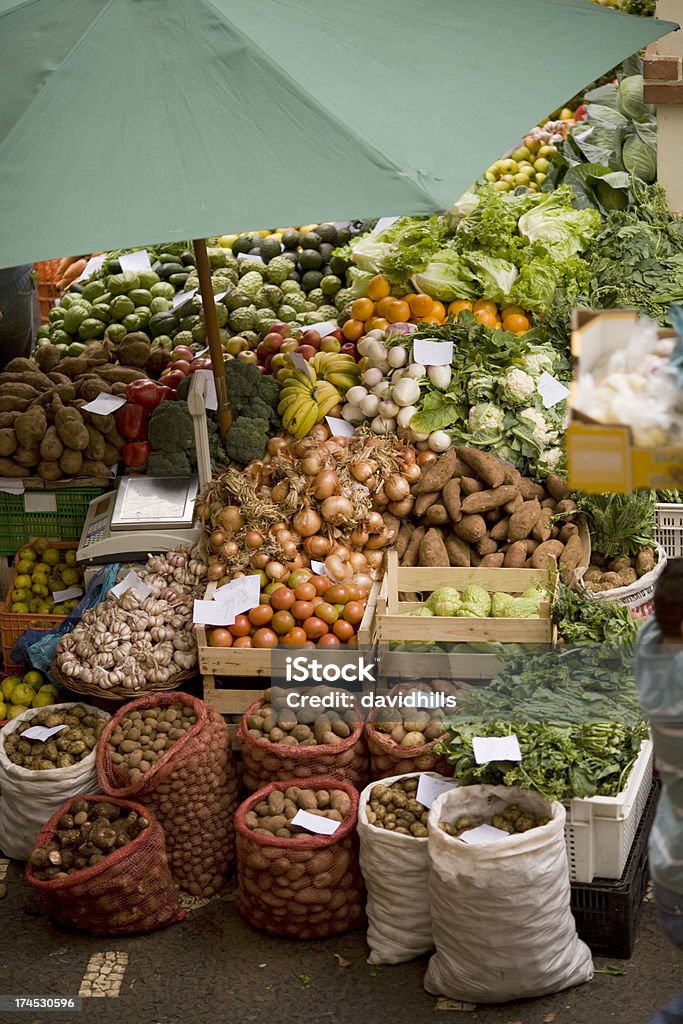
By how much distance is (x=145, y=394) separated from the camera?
5.46 m

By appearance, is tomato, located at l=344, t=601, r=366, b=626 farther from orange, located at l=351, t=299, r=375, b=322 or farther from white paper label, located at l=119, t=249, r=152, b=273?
white paper label, located at l=119, t=249, r=152, b=273

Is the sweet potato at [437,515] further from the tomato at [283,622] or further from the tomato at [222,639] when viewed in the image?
the tomato at [222,639]

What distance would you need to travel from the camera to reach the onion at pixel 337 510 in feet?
15.6

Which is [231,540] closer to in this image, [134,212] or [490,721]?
[490,721]

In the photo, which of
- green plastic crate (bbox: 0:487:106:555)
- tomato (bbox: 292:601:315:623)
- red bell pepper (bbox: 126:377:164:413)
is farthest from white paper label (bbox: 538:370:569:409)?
green plastic crate (bbox: 0:487:106:555)

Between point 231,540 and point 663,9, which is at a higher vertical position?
point 663,9

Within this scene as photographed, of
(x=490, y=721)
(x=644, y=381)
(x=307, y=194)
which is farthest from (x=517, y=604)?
(x=644, y=381)

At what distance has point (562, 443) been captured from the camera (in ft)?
17.1

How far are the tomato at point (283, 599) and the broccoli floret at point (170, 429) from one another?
111 cm

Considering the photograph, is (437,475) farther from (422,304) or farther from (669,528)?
(422,304)

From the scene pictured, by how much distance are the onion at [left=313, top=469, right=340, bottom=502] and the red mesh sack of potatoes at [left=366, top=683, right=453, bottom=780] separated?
3.13 feet

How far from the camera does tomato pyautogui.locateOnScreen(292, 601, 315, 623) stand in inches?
177

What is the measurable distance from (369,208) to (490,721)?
66.7 inches

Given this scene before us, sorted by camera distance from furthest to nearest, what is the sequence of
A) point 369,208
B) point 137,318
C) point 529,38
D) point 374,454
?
point 137,318
point 374,454
point 529,38
point 369,208
